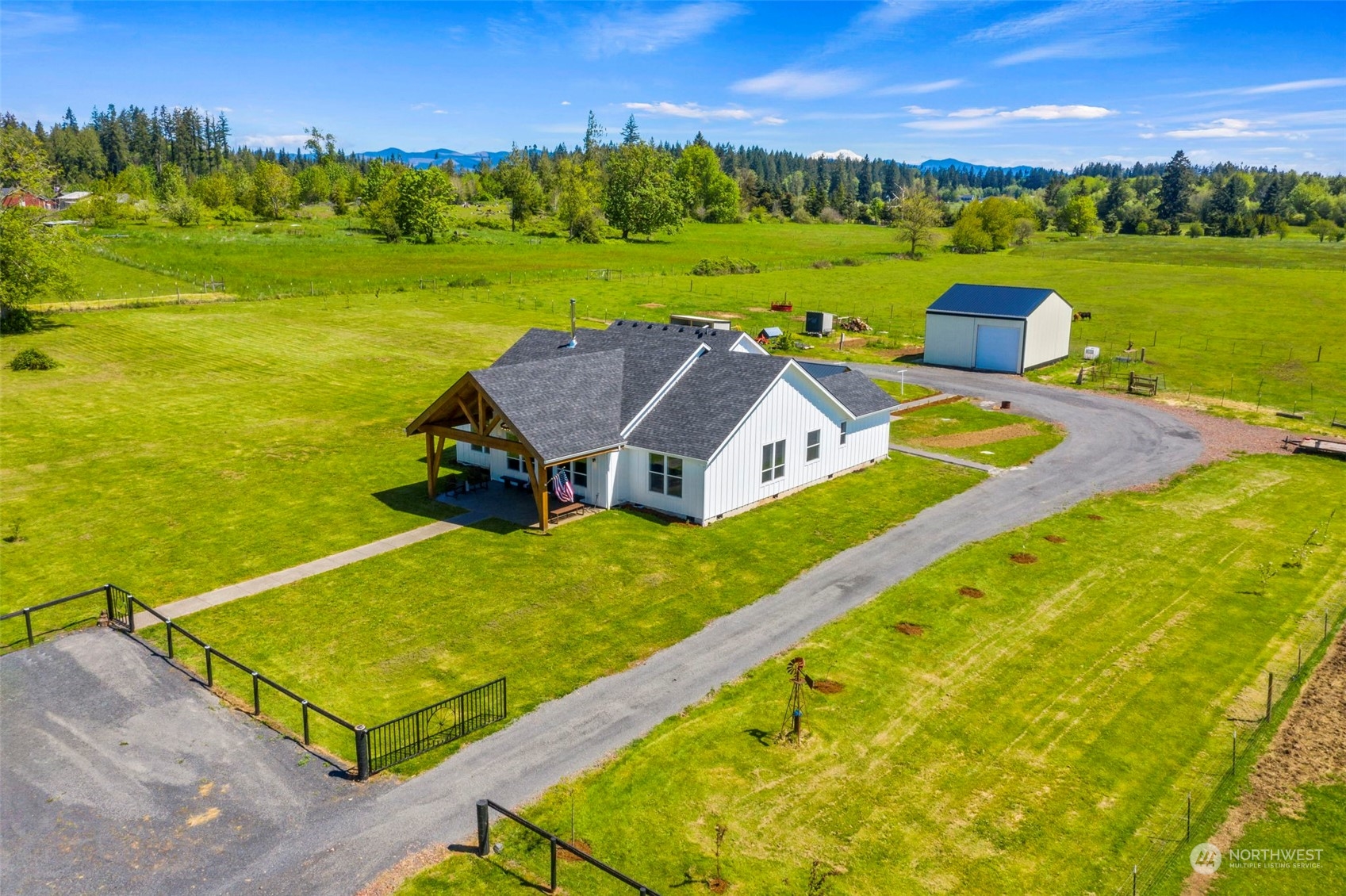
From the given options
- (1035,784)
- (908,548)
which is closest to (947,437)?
(908,548)

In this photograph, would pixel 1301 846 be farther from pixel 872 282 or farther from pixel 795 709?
pixel 872 282

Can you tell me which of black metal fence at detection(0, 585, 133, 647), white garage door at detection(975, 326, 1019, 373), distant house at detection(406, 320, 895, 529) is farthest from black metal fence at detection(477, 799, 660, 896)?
white garage door at detection(975, 326, 1019, 373)

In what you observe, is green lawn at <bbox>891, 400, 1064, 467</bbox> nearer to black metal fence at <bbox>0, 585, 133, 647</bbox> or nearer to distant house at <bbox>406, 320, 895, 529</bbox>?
distant house at <bbox>406, 320, 895, 529</bbox>

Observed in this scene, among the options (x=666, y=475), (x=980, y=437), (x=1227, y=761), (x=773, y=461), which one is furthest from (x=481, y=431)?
(x=980, y=437)

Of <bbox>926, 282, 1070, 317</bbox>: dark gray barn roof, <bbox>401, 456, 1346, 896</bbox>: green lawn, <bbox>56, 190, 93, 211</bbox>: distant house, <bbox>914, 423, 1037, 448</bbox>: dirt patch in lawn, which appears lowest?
<bbox>401, 456, 1346, 896</bbox>: green lawn

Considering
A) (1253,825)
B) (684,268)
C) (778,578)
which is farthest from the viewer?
(684,268)

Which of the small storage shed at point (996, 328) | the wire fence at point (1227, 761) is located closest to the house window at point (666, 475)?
the wire fence at point (1227, 761)

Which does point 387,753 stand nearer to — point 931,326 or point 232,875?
point 232,875
